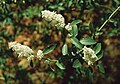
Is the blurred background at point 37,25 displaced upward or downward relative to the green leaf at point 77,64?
downward

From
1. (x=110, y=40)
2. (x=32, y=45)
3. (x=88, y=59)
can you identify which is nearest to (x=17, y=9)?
(x=32, y=45)

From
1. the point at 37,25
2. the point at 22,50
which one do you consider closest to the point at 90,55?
the point at 22,50

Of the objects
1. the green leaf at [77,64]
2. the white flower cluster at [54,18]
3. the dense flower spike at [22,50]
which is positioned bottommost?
the green leaf at [77,64]

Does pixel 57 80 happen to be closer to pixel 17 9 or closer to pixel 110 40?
pixel 110 40

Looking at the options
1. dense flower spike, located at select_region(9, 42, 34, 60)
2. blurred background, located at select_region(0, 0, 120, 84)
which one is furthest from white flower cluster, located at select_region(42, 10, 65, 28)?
blurred background, located at select_region(0, 0, 120, 84)

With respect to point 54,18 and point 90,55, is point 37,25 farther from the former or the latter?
point 90,55

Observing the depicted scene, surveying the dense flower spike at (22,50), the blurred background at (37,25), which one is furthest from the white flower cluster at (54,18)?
the blurred background at (37,25)

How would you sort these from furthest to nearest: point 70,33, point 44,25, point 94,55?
point 44,25 → point 70,33 → point 94,55

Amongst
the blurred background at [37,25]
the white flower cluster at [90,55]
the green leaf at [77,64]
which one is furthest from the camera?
the blurred background at [37,25]

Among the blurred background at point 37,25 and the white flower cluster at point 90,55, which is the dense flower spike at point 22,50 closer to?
the white flower cluster at point 90,55

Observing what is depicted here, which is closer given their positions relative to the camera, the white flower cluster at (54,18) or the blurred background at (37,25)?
the white flower cluster at (54,18)

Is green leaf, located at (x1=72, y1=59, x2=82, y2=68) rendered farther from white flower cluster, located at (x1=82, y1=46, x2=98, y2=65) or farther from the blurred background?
the blurred background
